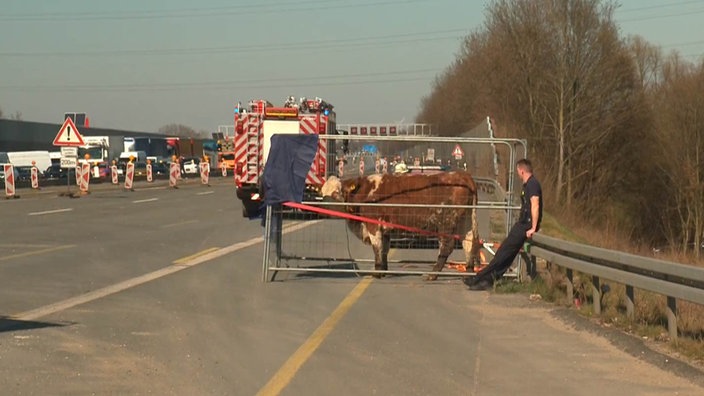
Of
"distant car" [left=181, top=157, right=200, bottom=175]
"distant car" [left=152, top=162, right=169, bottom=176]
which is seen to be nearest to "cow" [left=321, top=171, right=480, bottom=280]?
"distant car" [left=152, top=162, right=169, bottom=176]

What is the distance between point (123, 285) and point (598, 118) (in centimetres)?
3730

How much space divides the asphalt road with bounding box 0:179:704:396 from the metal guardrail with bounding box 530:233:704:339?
587 mm

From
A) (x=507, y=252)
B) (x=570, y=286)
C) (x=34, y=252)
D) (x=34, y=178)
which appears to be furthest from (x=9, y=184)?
(x=570, y=286)

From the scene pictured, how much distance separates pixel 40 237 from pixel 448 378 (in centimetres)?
1388

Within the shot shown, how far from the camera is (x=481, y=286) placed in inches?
476

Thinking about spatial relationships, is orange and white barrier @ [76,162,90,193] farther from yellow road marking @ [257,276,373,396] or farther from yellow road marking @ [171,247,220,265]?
yellow road marking @ [257,276,373,396]

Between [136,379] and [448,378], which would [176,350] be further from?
[448,378]

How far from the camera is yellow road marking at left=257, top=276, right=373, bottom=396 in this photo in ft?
22.4

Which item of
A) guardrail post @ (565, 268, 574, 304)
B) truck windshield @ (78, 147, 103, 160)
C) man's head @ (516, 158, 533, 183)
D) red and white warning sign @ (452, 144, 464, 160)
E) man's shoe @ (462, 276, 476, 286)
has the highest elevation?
red and white warning sign @ (452, 144, 464, 160)

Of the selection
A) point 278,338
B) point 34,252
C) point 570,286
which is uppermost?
point 570,286

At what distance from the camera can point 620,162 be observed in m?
47.0

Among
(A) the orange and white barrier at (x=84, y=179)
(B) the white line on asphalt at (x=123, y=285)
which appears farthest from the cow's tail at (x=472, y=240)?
(A) the orange and white barrier at (x=84, y=179)

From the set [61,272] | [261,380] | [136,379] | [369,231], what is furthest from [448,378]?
[61,272]

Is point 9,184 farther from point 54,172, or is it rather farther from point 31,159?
point 31,159
